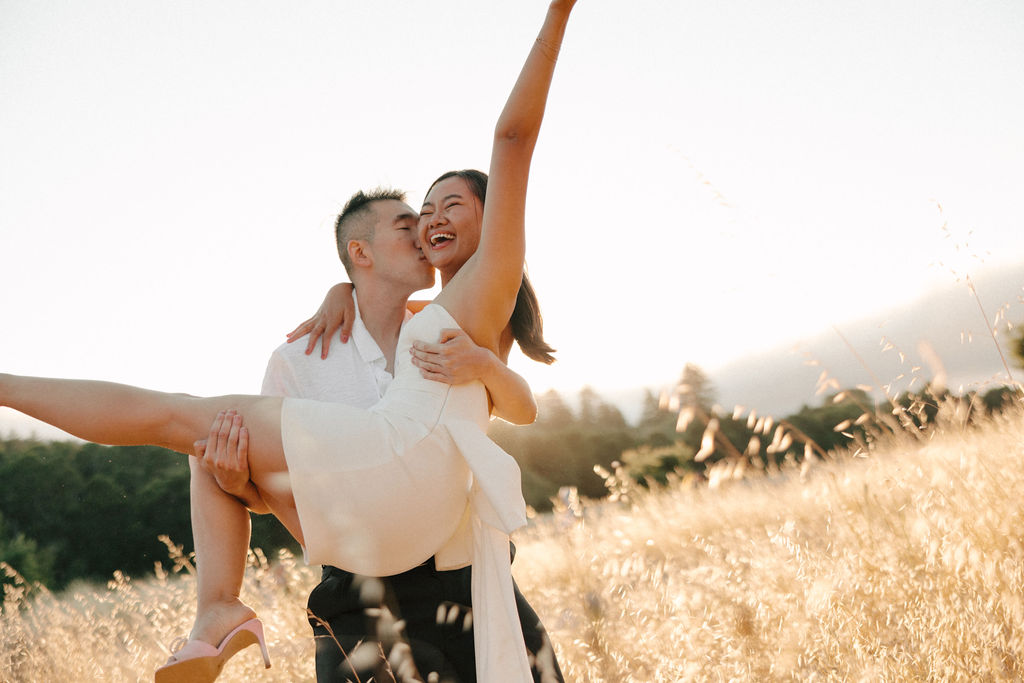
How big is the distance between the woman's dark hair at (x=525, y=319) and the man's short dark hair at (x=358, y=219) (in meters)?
0.53

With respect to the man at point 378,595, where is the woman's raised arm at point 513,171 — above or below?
above

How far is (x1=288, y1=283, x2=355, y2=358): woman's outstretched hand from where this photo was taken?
2835 millimetres

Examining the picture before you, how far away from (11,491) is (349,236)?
40.0ft

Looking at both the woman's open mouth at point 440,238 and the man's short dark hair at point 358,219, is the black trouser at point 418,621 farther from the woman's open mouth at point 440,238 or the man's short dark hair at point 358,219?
the man's short dark hair at point 358,219

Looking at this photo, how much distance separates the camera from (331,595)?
225cm

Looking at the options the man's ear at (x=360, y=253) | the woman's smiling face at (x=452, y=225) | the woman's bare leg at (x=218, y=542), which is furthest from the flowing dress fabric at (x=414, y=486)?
the man's ear at (x=360, y=253)

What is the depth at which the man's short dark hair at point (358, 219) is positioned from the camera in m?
3.20

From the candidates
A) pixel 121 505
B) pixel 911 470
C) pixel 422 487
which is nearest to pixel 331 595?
pixel 422 487

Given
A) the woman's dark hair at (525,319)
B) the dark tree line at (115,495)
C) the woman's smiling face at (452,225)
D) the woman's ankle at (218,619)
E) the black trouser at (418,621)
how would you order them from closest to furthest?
the woman's ankle at (218,619), the black trouser at (418,621), the woman's smiling face at (452,225), the woman's dark hair at (525,319), the dark tree line at (115,495)

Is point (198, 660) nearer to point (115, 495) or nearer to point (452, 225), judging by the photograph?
point (452, 225)

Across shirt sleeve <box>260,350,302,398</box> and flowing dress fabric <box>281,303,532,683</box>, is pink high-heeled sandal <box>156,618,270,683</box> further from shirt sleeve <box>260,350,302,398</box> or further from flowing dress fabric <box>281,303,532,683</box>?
shirt sleeve <box>260,350,302,398</box>

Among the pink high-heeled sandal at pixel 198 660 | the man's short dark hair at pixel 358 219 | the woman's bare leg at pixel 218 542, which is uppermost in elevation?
the man's short dark hair at pixel 358 219

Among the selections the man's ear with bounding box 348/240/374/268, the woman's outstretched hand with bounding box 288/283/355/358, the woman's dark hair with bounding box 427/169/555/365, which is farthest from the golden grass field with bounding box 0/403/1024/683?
the man's ear with bounding box 348/240/374/268

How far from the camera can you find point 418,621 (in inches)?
88.0
